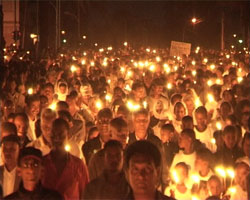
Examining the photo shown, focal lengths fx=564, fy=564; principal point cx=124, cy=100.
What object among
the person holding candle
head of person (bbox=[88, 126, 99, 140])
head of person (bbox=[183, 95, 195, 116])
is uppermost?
head of person (bbox=[183, 95, 195, 116])

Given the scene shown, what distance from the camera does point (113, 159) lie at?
5055mm

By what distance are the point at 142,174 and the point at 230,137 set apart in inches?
123

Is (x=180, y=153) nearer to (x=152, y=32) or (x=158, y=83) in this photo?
(x=158, y=83)

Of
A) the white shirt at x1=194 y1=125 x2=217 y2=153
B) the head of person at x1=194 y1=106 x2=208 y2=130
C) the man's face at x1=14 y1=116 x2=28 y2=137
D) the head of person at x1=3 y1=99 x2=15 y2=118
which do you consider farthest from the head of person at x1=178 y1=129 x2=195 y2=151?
the head of person at x1=3 y1=99 x2=15 y2=118

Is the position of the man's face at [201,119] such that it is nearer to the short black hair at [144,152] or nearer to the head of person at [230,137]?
the head of person at [230,137]

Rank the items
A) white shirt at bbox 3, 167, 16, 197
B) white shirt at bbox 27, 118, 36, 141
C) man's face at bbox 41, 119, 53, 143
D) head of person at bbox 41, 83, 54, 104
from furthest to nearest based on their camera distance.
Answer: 1. head of person at bbox 41, 83, 54, 104
2. white shirt at bbox 27, 118, 36, 141
3. man's face at bbox 41, 119, 53, 143
4. white shirt at bbox 3, 167, 16, 197

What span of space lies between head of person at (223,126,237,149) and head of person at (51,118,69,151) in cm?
222

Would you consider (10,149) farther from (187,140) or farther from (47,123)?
(187,140)

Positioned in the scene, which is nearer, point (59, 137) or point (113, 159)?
point (113, 159)

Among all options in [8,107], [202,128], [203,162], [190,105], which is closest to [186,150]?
[203,162]

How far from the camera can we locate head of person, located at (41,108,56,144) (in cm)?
667

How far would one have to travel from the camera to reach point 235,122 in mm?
7887

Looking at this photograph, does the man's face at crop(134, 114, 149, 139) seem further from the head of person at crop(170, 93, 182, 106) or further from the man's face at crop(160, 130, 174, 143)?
the head of person at crop(170, 93, 182, 106)

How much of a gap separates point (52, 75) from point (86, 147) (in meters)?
6.67
